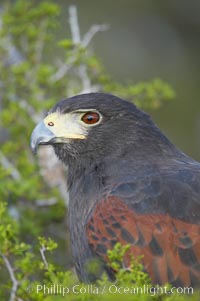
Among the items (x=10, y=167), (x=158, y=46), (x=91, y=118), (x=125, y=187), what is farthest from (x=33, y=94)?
(x=158, y=46)

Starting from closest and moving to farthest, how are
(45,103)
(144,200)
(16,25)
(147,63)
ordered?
(144,200) < (45,103) < (16,25) < (147,63)

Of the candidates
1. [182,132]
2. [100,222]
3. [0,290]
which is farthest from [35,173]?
[182,132]

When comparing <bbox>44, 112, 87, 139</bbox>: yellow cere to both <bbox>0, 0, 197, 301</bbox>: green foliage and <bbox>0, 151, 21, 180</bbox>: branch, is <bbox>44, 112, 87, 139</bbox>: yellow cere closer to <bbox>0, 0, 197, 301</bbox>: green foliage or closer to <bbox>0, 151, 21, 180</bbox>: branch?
<bbox>0, 0, 197, 301</bbox>: green foliage

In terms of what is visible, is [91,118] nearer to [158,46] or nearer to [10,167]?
[10,167]

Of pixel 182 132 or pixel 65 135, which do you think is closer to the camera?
pixel 65 135

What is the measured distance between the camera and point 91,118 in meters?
5.93

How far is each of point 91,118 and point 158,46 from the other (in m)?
8.53

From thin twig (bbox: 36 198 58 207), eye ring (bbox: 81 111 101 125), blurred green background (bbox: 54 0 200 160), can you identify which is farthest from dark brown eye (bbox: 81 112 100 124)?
blurred green background (bbox: 54 0 200 160)

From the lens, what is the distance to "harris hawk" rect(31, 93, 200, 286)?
4.95m

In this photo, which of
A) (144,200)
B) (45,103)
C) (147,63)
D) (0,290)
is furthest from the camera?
(147,63)

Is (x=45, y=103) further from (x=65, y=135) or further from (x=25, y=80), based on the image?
(x=65, y=135)

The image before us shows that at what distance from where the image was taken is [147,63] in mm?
13641

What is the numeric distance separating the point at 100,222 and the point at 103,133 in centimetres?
91

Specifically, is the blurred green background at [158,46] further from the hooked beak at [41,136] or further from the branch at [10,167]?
the hooked beak at [41,136]
